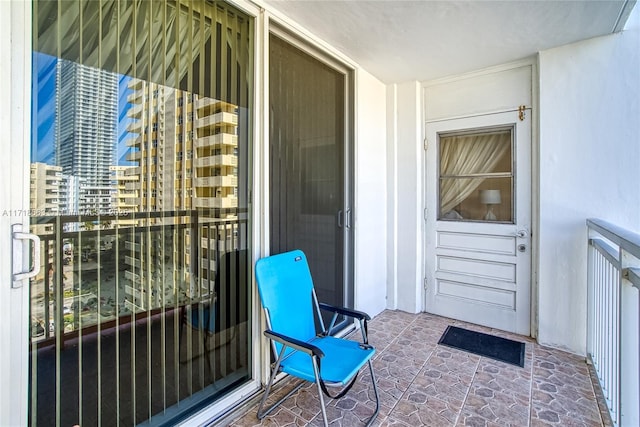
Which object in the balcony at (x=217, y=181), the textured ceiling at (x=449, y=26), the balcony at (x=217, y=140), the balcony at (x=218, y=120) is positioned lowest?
the balcony at (x=217, y=181)

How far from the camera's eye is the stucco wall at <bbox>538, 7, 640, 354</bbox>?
2.55 metres

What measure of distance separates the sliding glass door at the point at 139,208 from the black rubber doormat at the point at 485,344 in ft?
6.53

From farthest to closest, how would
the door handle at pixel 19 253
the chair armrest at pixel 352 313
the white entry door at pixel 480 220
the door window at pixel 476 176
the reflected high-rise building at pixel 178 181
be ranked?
the door window at pixel 476 176, the white entry door at pixel 480 220, the chair armrest at pixel 352 313, the reflected high-rise building at pixel 178 181, the door handle at pixel 19 253

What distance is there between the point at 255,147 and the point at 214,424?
5.67 ft

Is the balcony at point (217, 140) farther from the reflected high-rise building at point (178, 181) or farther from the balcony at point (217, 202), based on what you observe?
the balcony at point (217, 202)

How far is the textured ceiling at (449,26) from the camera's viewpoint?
7.20 feet

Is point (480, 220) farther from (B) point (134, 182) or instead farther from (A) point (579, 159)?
(B) point (134, 182)

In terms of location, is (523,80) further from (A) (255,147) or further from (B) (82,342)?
(B) (82,342)

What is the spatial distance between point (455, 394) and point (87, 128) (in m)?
2.68

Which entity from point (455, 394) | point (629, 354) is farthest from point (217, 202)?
point (629, 354)

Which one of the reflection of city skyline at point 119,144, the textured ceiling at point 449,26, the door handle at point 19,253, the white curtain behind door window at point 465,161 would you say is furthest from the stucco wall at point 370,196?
the door handle at point 19,253

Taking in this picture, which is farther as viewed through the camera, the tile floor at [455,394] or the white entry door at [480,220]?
the white entry door at [480,220]

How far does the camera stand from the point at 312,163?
2.73 m

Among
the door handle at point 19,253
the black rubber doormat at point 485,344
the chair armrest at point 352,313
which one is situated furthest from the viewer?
the black rubber doormat at point 485,344
